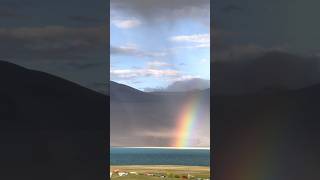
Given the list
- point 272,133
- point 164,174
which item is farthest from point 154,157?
point 272,133

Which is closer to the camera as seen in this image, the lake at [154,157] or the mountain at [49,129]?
the mountain at [49,129]

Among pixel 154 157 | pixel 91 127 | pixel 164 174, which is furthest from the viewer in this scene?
pixel 154 157

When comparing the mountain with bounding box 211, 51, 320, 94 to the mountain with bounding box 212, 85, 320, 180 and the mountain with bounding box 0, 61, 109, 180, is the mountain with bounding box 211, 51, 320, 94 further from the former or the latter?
the mountain with bounding box 0, 61, 109, 180

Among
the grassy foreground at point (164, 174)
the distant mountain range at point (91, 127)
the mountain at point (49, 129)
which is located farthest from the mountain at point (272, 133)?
the grassy foreground at point (164, 174)

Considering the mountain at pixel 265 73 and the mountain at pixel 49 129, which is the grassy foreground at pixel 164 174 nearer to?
the mountain at pixel 265 73

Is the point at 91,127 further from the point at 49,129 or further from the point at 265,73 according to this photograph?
the point at 265,73
